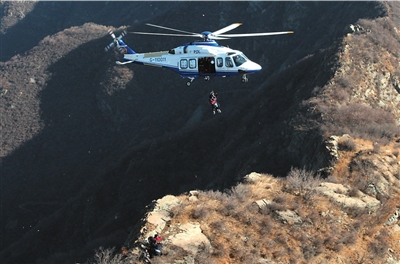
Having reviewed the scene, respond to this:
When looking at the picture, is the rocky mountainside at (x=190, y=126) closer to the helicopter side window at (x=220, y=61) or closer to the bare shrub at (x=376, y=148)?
the bare shrub at (x=376, y=148)

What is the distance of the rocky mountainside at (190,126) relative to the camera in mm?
34812

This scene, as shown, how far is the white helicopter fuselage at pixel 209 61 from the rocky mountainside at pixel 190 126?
8.35 meters

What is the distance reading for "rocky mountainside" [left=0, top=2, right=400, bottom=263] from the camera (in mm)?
34812

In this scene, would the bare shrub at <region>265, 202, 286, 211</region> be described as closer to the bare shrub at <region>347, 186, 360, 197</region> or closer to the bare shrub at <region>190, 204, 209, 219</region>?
the bare shrub at <region>190, 204, 209, 219</region>

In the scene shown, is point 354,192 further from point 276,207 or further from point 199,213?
point 199,213

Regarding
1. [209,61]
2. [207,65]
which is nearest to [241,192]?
[207,65]

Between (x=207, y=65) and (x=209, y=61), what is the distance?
0.35 m

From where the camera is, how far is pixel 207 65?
106 ft

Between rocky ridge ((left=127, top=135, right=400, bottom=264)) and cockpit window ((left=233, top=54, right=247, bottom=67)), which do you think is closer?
rocky ridge ((left=127, top=135, right=400, bottom=264))

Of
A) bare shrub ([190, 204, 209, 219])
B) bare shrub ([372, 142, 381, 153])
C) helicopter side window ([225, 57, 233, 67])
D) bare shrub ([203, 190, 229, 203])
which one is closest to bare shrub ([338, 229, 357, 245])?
bare shrub ([203, 190, 229, 203])

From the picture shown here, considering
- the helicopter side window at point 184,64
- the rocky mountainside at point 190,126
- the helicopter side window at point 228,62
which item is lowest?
the rocky mountainside at point 190,126

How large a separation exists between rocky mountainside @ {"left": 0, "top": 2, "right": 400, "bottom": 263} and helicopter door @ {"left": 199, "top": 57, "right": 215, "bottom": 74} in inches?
349

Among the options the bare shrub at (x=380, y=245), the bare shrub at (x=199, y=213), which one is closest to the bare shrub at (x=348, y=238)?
the bare shrub at (x=380, y=245)

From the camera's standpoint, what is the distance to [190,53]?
33.1m
